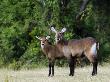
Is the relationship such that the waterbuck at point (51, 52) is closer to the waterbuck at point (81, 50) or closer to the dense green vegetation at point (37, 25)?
the waterbuck at point (81, 50)

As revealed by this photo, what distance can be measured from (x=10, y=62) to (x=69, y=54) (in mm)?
11920

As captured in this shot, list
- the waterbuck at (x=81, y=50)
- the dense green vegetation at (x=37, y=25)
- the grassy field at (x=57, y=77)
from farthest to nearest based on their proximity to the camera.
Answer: the dense green vegetation at (x=37, y=25) → the waterbuck at (x=81, y=50) → the grassy field at (x=57, y=77)

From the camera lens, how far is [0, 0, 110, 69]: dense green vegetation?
26.0 m

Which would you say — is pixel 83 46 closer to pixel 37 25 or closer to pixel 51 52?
pixel 51 52

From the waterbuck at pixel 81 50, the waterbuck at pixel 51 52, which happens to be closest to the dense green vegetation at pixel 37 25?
the waterbuck at pixel 51 52

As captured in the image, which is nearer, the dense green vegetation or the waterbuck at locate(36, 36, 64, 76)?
the waterbuck at locate(36, 36, 64, 76)

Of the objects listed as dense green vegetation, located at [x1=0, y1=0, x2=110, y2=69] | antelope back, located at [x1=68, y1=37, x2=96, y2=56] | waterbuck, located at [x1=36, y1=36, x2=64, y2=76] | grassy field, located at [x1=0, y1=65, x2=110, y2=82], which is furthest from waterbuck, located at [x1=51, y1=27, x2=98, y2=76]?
dense green vegetation, located at [x1=0, y1=0, x2=110, y2=69]

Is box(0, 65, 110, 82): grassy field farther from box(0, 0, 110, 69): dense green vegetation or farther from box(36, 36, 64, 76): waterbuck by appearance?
box(0, 0, 110, 69): dense green vegetation

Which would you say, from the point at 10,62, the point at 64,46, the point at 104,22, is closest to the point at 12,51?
the point at 10,62

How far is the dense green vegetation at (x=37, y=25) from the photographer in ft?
85.2

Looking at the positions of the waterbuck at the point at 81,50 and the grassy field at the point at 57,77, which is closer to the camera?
the grassy field at the point at 57,77

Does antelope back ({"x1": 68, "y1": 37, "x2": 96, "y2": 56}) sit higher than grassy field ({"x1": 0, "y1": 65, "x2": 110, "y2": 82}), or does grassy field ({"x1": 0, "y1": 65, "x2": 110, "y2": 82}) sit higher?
antelope back ({"x1": 68, "y1": 37, "x2": 96, "y2": 56})

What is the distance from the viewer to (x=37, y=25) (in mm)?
26406

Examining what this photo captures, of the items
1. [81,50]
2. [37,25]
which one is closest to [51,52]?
[81,50]
